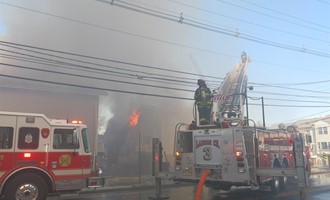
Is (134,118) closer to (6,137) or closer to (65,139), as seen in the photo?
(65,139)

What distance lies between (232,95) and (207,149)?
229 cm

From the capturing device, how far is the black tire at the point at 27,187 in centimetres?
741

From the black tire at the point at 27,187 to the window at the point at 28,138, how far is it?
653 mm

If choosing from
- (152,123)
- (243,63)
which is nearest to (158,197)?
(243,63)

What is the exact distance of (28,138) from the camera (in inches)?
312

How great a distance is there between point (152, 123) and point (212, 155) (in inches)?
489

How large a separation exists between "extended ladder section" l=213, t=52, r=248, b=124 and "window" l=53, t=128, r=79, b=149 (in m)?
3.71

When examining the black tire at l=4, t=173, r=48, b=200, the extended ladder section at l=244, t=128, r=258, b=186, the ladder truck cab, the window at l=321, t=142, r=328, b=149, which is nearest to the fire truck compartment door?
the extended ladder section at l=244, t=128, r=258, b=186

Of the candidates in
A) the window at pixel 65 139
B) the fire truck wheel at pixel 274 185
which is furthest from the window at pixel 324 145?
the window at pixel 65 139

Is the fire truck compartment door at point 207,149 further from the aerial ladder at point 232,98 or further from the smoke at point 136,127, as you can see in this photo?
the smoke at point 136,127

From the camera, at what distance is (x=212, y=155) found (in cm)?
880

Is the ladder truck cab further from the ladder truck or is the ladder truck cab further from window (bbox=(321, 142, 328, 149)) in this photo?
window (bbox=(321, 142, 328, 149))

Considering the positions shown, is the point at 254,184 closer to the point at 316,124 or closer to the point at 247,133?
the point at 247,133

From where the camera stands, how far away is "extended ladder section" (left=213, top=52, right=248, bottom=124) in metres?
10.2
